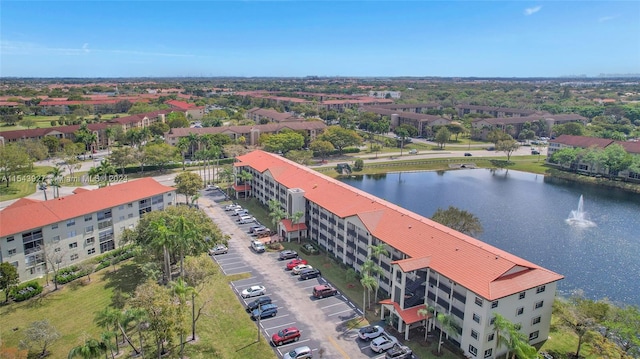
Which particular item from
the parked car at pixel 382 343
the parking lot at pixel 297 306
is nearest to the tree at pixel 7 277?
the parking lot at pixel 297 306

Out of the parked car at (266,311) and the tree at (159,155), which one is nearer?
the parked car at (266,311)

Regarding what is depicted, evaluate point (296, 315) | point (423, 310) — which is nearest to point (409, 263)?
point (423, 310)

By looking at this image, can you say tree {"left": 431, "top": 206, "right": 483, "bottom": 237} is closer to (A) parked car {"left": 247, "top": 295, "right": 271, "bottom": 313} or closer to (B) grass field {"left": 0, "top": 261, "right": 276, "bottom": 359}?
(A) parked car {"left": 247, "top": 295, "right": 271, "bottom": 313}

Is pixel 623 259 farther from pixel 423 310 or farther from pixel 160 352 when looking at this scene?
pixel 160 352

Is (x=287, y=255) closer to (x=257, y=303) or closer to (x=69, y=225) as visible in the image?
(x=257, y=303)

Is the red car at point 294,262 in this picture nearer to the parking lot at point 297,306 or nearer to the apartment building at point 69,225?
the parking lot at point 297,306
